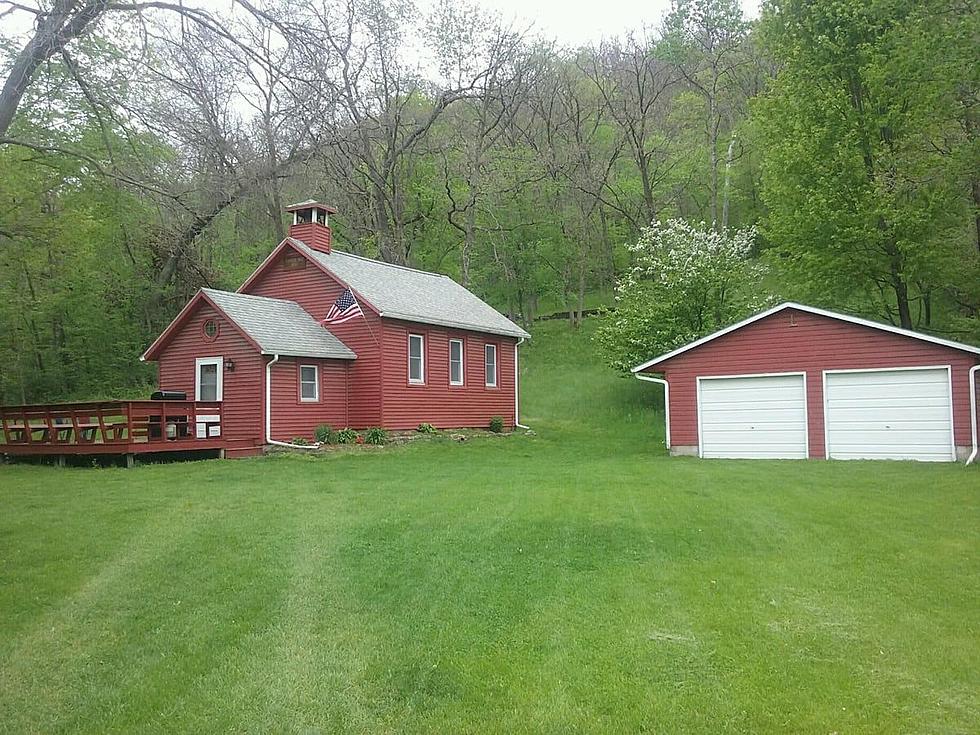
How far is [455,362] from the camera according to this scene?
23359 mm

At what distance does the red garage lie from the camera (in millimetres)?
15555

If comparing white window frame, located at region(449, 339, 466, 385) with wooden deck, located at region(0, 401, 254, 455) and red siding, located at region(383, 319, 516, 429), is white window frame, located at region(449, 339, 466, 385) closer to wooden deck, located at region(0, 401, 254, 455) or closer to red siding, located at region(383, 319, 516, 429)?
red siding, located at region(383, 319, 516, 429)

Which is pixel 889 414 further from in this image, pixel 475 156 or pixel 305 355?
pixel 475 156

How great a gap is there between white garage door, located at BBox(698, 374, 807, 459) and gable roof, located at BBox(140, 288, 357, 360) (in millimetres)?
8616

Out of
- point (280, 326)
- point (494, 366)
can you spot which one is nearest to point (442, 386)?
point (494, 366)

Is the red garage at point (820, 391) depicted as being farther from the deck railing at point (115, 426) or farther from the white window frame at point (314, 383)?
the deck railing at point (115, 426)

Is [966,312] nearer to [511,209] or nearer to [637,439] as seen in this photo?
[637,439]

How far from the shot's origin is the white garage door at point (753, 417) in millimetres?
17016

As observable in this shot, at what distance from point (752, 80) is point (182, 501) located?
33152mm

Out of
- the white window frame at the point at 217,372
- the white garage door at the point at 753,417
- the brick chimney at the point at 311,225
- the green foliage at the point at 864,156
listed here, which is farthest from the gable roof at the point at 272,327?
the green foliage at the point at 864,156

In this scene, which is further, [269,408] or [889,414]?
[269,408]

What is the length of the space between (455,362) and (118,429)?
30.9 feet

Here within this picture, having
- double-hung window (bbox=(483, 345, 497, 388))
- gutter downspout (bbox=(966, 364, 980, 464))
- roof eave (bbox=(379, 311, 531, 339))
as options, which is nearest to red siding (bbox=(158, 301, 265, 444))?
roof eave (bbox=(379, 311, 531, 339))

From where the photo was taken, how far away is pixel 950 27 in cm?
1731
